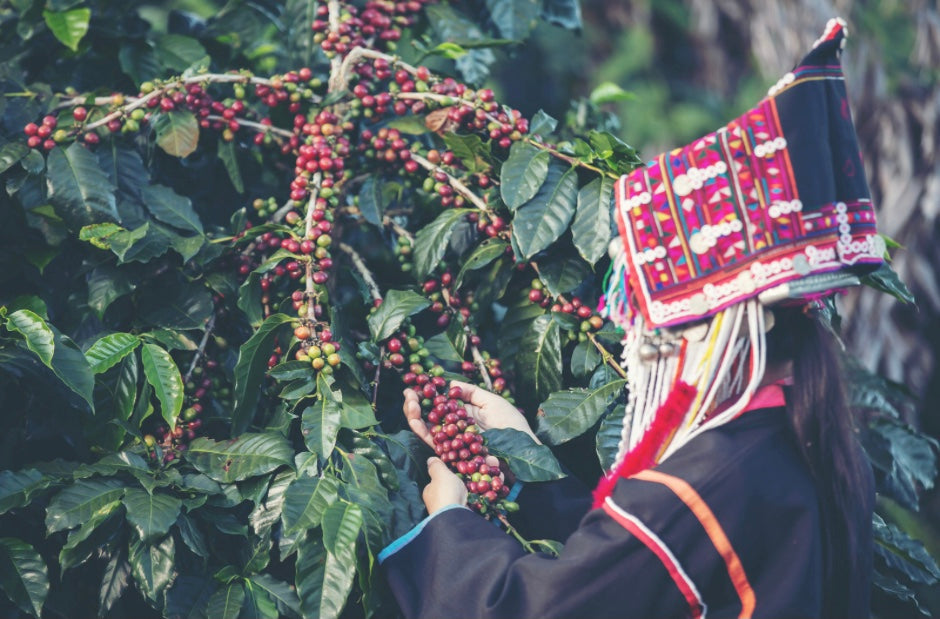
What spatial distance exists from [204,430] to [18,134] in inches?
31.6

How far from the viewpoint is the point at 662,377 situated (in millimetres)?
1529

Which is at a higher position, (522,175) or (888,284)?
(522,175)

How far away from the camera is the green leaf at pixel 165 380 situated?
164 cm

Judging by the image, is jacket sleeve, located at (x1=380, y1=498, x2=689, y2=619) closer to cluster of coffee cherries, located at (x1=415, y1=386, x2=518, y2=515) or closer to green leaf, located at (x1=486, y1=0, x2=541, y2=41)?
cluster of coffee cherries, located at (x1=415, y1=386, x2=518, y2=515)

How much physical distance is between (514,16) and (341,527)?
5.20 feet

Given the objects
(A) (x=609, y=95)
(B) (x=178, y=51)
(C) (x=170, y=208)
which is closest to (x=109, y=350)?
(C) (x=170, y=208)

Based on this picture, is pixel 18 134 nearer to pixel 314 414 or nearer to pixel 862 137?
pixel 314 414

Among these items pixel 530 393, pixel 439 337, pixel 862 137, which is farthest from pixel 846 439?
pixel 862 137

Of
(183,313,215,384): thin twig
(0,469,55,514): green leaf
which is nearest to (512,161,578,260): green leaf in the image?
(183,313,215,384): thin twig

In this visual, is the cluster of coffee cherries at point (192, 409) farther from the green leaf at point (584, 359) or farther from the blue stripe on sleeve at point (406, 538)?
the green leaf at point (584, 359)

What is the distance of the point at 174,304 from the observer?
72.4 inches

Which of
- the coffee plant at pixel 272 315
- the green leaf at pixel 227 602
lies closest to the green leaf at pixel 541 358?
the coffee plant at pixel 272 315

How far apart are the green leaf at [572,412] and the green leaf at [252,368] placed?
562 millimetres

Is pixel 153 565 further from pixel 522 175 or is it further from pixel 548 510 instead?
pixel 522 175
